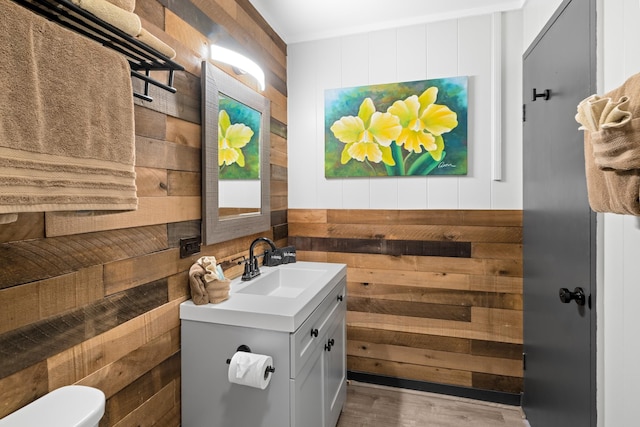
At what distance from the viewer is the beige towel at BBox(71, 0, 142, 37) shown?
79 centimetres

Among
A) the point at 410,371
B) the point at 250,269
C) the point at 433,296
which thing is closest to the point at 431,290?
the point at 433,296

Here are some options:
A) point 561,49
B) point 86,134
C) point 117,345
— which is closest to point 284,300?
point 117,345

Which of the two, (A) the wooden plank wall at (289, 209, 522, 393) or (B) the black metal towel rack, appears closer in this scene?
(B) the black metal towel rack

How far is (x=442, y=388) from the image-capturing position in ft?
7.72

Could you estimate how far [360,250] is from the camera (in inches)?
97.7

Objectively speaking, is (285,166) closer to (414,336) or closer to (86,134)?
(414,336)

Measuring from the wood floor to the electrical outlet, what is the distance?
54.8 inches

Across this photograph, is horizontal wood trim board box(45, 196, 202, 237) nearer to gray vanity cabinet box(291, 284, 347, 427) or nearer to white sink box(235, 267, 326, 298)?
white sink box(235, 267, 326, 298)

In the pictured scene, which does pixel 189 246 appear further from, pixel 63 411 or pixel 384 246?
pixel 384 246

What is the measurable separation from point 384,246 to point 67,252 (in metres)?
1.86

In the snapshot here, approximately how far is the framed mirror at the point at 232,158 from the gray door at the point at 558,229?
5.09ft

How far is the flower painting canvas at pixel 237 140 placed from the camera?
174 cm

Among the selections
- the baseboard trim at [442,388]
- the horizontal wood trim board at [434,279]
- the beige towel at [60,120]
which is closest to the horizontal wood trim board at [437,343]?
the baseboard trim at [442,388]
